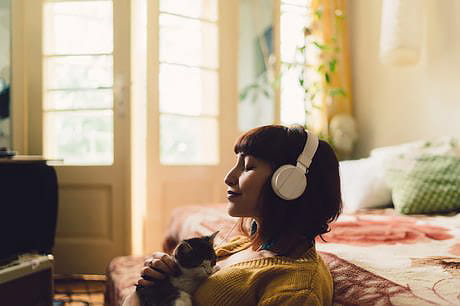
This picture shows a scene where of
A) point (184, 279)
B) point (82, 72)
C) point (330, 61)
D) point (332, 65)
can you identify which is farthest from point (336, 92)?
point (184, 279)

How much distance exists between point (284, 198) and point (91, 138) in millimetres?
2463

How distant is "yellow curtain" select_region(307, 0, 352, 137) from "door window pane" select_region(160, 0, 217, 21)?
0.77 m

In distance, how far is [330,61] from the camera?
131 inches

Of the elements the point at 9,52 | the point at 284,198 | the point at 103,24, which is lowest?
the point at 284,198

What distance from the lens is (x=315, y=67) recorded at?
130 inches

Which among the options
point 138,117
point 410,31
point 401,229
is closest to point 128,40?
point 138,117

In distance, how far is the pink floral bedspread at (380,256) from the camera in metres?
0.83

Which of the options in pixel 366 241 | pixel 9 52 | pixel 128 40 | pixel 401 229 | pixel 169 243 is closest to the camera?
pixel 366 241

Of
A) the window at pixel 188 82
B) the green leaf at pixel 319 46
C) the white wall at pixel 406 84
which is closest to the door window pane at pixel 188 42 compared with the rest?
the window at pixel 188 82

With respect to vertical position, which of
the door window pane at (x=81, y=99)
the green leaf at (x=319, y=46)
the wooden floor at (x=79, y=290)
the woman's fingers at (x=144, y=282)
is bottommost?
the wooden floor at (x=79, y=290)

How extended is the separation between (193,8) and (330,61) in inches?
43.7

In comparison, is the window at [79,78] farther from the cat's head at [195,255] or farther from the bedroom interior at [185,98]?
the cat's head at [195,255]

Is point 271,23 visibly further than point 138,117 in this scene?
Yes

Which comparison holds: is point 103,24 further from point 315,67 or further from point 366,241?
point 366,241
